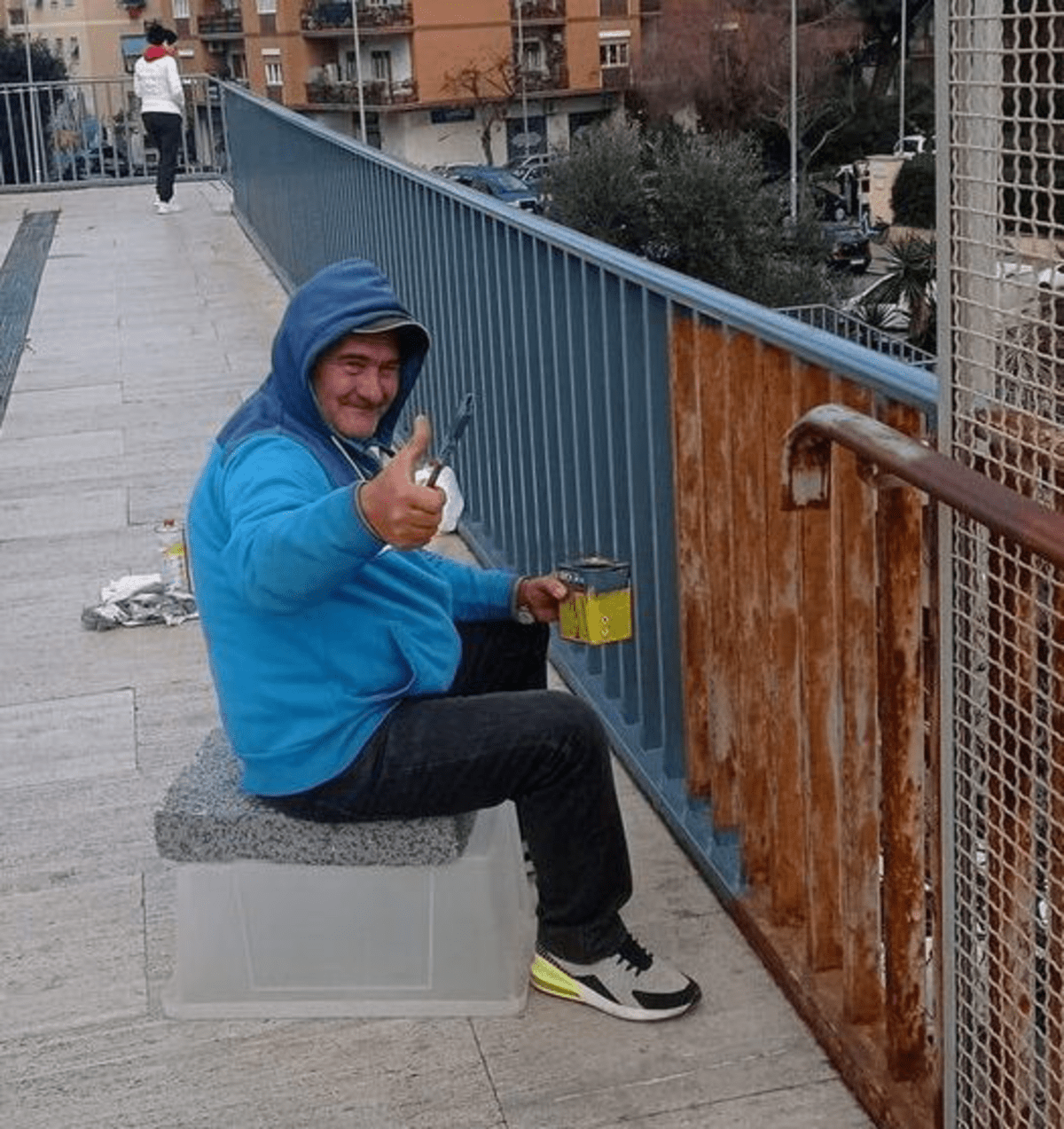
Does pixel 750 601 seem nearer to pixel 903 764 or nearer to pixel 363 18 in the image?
pixel 903 764

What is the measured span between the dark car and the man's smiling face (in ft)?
156

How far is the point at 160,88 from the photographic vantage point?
711 inches

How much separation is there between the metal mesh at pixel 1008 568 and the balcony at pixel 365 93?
6647 centimetres

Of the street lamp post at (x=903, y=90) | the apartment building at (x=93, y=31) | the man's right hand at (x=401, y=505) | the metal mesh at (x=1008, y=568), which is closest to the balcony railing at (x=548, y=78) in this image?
the street lamp post at (x=903, y=90)

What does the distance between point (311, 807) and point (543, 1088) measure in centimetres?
60

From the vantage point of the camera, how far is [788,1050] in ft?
10.6

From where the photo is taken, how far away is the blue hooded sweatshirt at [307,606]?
10.2ft

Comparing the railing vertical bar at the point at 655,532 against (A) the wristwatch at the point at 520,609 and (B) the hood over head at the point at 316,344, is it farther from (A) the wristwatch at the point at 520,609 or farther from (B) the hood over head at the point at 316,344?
(B) the hood over head at the point at 316,344

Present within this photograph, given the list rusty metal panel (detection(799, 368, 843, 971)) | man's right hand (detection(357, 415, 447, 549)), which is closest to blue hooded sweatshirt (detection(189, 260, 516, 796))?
man's right hand (detection(357, 415, 447, 549))

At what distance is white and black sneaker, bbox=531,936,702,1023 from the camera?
10.9 feet

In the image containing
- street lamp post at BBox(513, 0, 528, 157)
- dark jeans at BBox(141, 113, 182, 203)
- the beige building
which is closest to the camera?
dark jeans at BBox(141, 113, 182, 203)

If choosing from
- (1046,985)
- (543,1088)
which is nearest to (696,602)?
(543,1088)

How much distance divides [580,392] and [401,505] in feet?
6.12

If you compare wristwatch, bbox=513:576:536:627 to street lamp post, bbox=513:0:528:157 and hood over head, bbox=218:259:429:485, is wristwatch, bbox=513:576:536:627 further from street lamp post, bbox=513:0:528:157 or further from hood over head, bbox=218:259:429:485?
street lamp post, bbox=513:0:528:157
